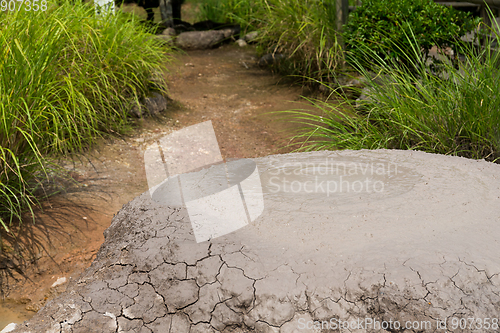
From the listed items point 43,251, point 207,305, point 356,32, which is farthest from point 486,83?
point 43,251

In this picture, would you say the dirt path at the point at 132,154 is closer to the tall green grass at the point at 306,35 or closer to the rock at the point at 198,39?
the rock at the point at 198,39

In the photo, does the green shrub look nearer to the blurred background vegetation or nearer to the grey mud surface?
the blurred background vegetation

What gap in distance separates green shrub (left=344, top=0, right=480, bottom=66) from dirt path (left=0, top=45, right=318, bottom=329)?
0.97 metres

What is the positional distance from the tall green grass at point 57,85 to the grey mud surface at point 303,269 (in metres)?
1.13

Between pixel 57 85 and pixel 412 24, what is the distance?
2.92m

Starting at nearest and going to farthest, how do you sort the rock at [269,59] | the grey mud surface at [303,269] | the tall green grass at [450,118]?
the grey mud surface at [303,269] → the tall green grass at [450,118] → the rock at [269,59]

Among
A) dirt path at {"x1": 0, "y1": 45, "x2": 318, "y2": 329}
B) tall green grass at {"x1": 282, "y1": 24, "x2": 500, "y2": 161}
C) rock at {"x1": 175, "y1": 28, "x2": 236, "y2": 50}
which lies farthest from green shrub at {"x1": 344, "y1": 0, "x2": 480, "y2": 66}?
rock at {"x1": 175, "y1": 28, "x2": 236, "y2": 50}

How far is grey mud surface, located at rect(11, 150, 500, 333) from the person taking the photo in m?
1.31

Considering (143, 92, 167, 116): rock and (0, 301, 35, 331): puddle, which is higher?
(143, 92, 167, 116): rock

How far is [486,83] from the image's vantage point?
258 cm

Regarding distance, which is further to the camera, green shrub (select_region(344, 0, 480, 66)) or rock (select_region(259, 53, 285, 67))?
rock (select_region(259, 53, 285, 67))

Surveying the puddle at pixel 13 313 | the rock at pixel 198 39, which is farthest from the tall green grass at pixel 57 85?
the rock at pixel 198 39

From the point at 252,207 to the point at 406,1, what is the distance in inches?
118

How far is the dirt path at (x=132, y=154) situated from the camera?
235cm
